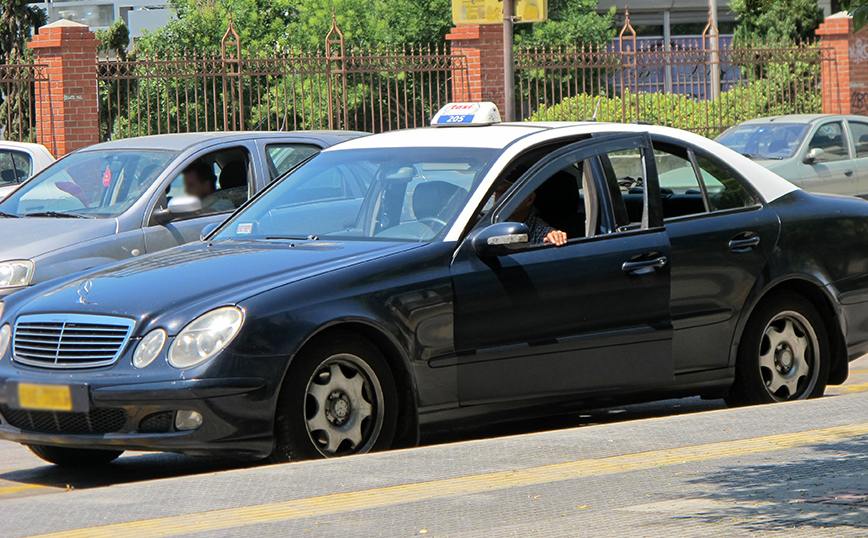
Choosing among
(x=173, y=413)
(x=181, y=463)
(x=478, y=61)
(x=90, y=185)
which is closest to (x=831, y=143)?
(x=478, y=61)

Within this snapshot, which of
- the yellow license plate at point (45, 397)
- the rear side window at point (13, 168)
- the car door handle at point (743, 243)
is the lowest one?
the yellow license plate at point (45, 397)

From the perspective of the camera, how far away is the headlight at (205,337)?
5492 mm

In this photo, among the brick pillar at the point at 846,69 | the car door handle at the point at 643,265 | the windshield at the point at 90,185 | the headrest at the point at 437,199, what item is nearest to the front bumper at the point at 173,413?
the headrest at the point at 437,199

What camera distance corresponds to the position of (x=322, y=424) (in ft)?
19.0

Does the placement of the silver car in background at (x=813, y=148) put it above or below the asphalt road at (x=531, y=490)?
above

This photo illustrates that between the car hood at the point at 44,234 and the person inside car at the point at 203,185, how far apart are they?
2.30 feet

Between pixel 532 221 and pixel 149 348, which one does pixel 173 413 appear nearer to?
pixel 149 348

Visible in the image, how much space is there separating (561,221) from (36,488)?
2.89 metres

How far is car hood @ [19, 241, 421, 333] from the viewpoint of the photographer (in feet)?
18.5

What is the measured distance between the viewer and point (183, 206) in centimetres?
920

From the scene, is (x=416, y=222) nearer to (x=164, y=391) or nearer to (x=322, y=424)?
(x=322, y=424)

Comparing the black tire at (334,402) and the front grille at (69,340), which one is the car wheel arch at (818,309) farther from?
the front grille at (69,340)

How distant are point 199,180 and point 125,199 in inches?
22.4

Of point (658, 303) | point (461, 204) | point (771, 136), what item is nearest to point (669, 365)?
point (658, 303)
